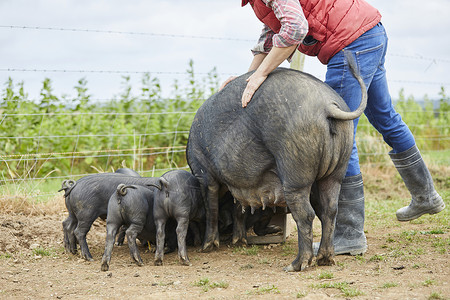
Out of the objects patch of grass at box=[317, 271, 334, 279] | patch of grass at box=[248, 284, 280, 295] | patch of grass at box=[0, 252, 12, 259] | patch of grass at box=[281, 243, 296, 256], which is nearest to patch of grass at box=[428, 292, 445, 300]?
patch of grass at box=[317, 271, 334, 279]

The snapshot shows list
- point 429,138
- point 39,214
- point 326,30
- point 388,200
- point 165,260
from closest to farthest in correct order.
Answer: point 326,30 < point 165,260 < point 39,214 < point 388,200 < point 429,138

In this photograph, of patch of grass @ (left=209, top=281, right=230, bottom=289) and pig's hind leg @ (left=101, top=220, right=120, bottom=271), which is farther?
pig's hind leg @ (left=101, top=220, right=120, bottom=271)

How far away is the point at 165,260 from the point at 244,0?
219cm

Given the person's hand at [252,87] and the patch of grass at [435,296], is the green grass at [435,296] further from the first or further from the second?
the person's hand at [252,87]

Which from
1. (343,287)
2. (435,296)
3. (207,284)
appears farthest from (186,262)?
(435,296)

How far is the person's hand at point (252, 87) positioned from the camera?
3773mm

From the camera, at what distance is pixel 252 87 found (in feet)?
12.4

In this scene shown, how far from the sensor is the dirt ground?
3152mm

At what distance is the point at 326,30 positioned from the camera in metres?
3.95

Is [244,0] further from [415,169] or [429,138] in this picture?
[429,138]

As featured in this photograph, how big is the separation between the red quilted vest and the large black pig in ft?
0.74

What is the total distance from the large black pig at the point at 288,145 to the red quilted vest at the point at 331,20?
0.74 feet

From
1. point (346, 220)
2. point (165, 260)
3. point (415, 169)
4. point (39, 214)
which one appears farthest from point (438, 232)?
point (39, 214)

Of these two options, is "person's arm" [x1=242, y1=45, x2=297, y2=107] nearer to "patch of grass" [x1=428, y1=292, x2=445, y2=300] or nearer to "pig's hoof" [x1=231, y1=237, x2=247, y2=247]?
"pig's hoof" [x1=231, y1=237, x2=247, y2=247]
